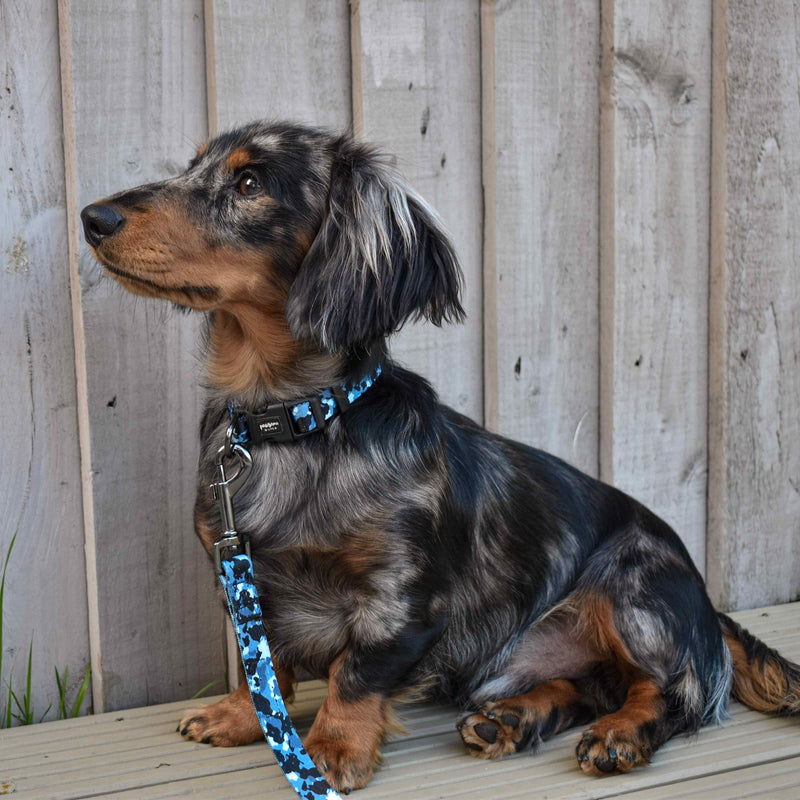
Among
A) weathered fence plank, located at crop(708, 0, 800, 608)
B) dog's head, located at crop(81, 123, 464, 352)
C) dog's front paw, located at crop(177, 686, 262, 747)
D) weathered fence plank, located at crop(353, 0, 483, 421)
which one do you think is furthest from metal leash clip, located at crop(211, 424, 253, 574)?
weathered fence plank, located at crop(708, 0, 800, 608)

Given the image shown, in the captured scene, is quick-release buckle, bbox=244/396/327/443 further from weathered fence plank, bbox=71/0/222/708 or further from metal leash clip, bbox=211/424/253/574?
weathered fence plank, bbox=71/0/222/708

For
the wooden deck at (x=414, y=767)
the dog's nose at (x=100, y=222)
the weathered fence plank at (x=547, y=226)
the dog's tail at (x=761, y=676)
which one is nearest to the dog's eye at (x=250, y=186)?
the dog's nose at (x=100, y=222)

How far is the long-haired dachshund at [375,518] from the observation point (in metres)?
2.12

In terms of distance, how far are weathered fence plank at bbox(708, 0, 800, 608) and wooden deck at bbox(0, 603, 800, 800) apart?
0.85 m

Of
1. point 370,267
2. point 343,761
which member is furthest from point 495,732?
point 370,267

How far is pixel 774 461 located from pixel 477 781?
1.63 meters

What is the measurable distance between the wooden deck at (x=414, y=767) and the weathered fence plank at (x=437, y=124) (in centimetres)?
97

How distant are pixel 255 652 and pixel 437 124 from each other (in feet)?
5.02

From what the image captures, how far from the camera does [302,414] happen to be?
2.17 m

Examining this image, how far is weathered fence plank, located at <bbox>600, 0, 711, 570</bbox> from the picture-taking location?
301 centimetres

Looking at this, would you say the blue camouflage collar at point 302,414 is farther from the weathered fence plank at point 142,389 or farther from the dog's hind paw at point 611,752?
the dog's hind paw at point 611,752

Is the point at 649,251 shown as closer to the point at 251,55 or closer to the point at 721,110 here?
the point at 721,110

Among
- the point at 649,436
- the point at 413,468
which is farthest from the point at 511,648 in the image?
the point at 649,436

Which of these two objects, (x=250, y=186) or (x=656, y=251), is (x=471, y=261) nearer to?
(x=656, y=251)
